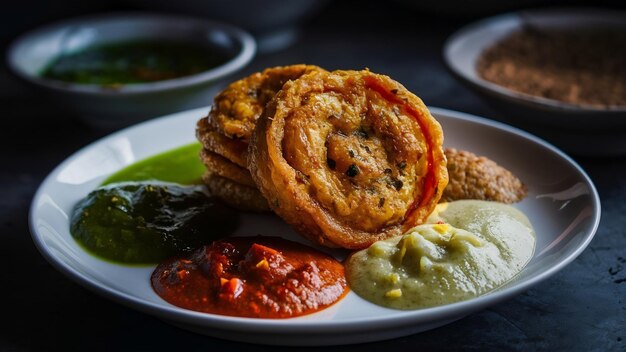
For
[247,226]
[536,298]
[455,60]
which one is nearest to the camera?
[536,298]

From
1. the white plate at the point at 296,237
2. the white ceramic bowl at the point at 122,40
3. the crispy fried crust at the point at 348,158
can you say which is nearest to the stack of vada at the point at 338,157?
the crispy fried crust at the point at 348,158

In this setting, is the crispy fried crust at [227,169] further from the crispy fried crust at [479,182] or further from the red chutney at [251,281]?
the crispy fried crust at [479,182]

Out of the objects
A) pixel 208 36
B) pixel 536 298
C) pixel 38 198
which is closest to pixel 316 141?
pixel 536 298

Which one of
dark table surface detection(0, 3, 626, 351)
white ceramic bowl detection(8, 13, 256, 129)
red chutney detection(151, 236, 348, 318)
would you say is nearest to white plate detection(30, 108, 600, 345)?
red chutney detection(151, 236, 348, 318)

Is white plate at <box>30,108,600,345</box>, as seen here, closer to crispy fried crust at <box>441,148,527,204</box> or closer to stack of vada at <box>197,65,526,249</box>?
crispy fried crust at <box>441,148,527,204</box>

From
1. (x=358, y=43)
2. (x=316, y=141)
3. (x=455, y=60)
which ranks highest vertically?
(x=316, y=141)

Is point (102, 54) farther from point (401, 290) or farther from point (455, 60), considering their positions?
point (401, 290)
